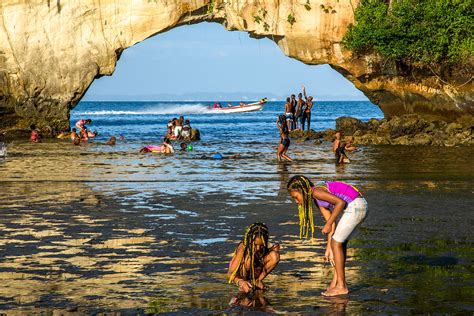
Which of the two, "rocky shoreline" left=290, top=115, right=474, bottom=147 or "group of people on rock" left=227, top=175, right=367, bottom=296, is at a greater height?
"group of people on rock" left=227, top=175, right=367, bottom=296

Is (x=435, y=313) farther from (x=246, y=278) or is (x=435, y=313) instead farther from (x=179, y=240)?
(x=179, y=240)

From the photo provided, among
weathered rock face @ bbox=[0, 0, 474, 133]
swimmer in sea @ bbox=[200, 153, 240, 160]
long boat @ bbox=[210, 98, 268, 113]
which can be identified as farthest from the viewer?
long boat @ bbox=[210, 98, 268, 113]

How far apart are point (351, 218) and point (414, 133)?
26.5 meters

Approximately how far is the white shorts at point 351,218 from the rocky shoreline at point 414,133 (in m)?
23.4

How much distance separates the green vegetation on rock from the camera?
3375cm

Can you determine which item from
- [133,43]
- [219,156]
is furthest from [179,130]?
[219,156]

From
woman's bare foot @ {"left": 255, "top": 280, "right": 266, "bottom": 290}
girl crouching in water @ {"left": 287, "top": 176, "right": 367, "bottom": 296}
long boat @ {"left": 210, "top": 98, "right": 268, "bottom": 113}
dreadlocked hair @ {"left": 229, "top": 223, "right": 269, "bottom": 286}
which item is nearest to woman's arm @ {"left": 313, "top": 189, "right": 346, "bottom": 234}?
girl crouching in water @ {"left": 287, "top": 176, "right": 367, "bottom": 296}

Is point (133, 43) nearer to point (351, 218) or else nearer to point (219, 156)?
point (219, 156)

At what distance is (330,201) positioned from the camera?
8617 mm

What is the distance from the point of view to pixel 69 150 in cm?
3175

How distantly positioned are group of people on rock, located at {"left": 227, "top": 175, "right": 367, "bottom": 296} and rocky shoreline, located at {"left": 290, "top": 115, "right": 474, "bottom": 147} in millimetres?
23312

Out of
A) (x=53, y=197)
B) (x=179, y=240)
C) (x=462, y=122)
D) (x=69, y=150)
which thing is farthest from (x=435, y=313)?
(x=462, y=122)

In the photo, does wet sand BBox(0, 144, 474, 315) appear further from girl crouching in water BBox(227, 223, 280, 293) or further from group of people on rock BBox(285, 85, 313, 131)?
group of people on rock BBox(285, 85, 313, 131)

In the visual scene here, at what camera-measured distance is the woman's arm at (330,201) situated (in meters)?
8.55
